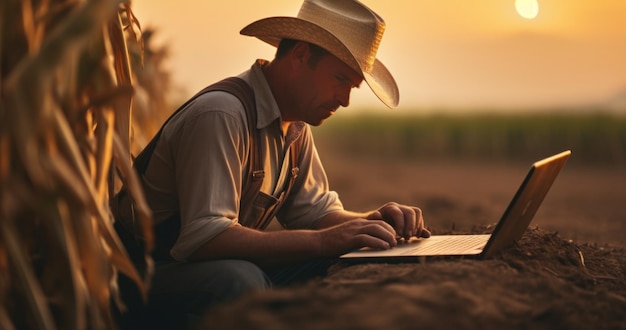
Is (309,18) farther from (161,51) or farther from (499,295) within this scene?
(161,51)

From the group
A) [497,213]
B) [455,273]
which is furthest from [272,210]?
[497,213]

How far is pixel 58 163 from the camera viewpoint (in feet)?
7.61

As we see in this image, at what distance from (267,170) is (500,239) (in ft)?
2.80

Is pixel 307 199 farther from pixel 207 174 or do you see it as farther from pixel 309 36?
pixel 207 174

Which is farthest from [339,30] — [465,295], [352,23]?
[465,295]

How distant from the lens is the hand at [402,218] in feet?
11.6

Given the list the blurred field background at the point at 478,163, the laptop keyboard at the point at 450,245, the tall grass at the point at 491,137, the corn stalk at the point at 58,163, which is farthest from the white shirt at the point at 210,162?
the tall grass at the point at 491,137

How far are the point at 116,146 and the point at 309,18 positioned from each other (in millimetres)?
1310

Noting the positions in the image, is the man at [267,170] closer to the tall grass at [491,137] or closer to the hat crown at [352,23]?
the hat crown at [352,23]

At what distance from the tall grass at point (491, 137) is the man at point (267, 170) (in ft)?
49.4

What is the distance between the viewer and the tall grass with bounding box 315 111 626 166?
18.6m

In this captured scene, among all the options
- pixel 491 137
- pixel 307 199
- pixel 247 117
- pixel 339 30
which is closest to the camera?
Answer: pixel 247 117

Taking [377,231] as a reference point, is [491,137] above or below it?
below

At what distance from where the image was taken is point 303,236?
3.20 metres
